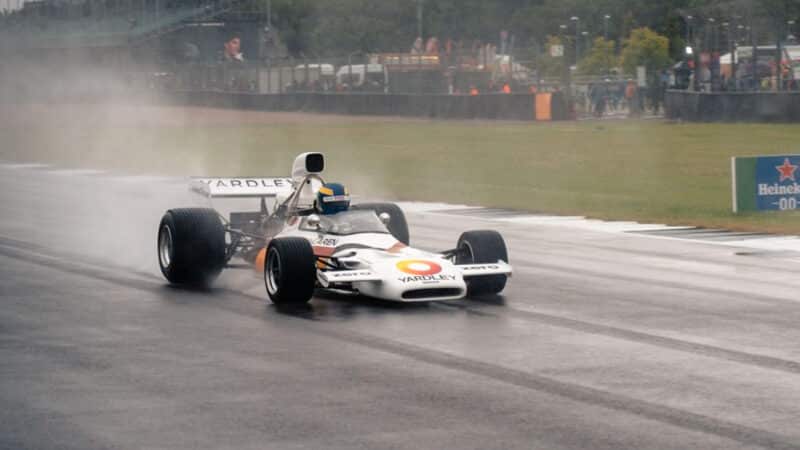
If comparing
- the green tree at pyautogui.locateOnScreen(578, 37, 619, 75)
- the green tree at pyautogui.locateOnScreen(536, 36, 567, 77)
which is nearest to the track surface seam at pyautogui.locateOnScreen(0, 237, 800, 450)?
the green tree at pyautogui.locateOnScreen(536, 36, 567, 77)

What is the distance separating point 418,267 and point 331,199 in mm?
1506

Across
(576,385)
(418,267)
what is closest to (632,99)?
(418,267)

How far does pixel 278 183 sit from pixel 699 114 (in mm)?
32291

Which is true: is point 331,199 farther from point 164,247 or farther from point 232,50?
point 232,50

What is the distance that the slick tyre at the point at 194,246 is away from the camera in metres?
14.6

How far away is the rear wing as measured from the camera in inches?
630

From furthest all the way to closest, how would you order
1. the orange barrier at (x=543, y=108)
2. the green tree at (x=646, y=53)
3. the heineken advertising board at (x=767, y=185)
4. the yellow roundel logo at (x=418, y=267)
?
the green tree at (x=646, y=53)
the orange barrier at (x=543, y=108)
the heineken advertising board at (x=767, y=185)
the yellow roundel logo at (x=418, y=267)

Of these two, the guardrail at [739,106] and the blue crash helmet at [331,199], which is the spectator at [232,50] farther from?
the blue crash helmet at [331,199]

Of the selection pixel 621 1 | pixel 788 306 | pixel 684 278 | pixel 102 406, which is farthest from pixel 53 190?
pixel 621 1

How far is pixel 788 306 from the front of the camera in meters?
13.5

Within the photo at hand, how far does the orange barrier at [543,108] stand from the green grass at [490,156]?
2.24 meters

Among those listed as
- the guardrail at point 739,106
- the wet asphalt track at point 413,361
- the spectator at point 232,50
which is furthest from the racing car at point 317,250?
the spectator at point 232,50

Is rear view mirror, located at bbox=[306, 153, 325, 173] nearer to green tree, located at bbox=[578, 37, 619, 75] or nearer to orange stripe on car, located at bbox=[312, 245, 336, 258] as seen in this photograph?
A: orange stripe on car, located at bbox=[312, 245, 336, 258]

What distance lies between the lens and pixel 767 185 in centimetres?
2227
